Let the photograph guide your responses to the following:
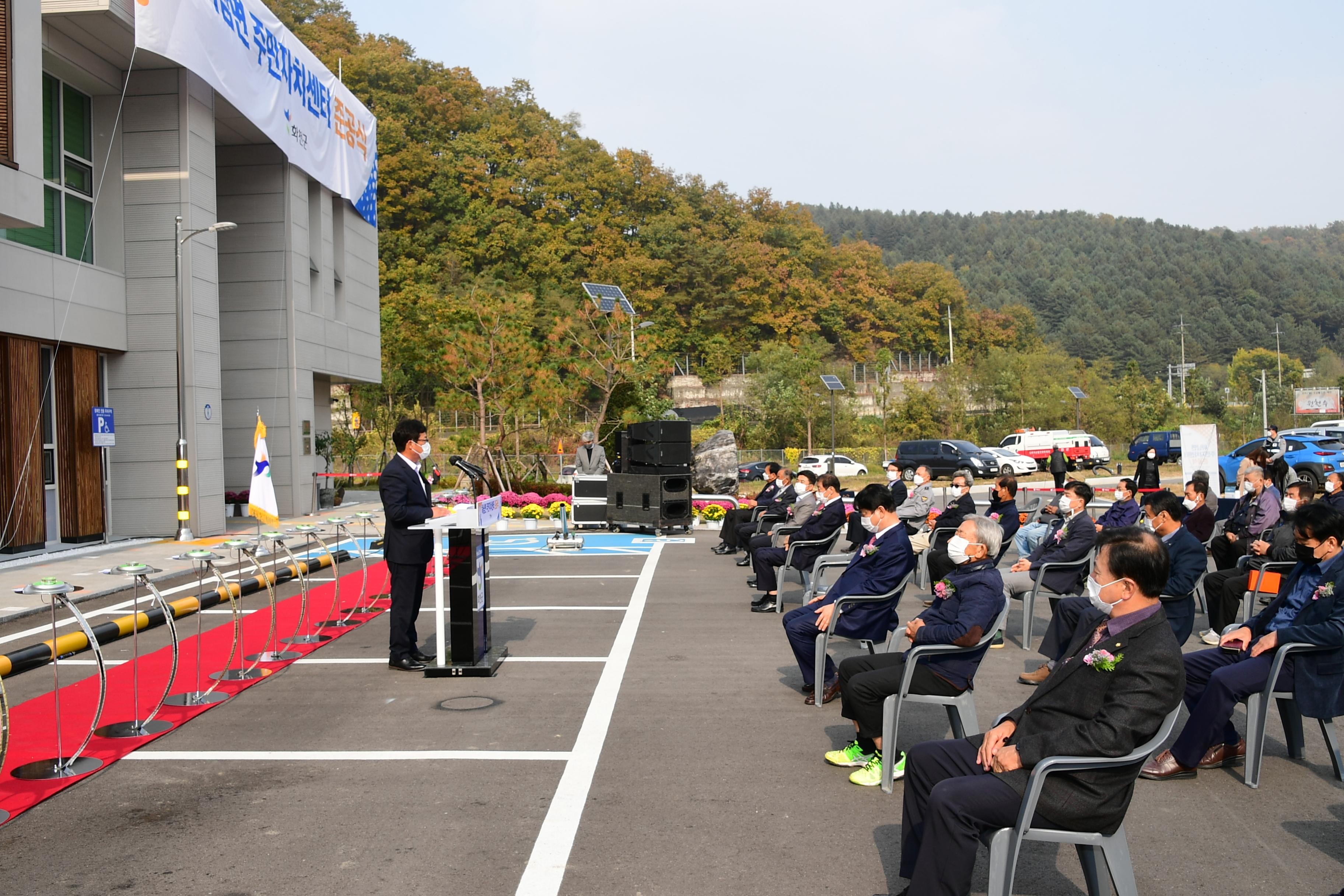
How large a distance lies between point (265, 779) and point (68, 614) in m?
7.58

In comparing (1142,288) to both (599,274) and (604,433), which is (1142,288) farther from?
(604,433)

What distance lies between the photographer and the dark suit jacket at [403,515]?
26.2 ft

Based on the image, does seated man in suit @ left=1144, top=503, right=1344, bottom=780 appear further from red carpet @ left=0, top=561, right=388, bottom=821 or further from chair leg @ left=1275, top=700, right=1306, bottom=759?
red carpet @ left=0, top=561, right=388, bottom=821

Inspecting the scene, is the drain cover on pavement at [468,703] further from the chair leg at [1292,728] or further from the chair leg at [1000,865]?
the chair leg at [1292,728]

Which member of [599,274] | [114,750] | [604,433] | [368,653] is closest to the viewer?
[114,750]

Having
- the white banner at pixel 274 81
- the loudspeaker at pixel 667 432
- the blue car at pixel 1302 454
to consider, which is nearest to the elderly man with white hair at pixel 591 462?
the loudspeaker at pixel 667 432

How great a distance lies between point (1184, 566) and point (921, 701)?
3187 mm

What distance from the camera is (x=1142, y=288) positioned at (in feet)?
351

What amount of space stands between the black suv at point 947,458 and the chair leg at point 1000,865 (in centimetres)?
3682

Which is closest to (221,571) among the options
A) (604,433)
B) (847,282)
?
(604,433)

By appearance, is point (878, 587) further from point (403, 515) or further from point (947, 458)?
point (947, 458)

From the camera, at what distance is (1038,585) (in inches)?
356

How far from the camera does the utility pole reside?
69188 mm

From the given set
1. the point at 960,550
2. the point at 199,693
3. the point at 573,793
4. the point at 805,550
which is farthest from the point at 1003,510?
the point at 199,693
